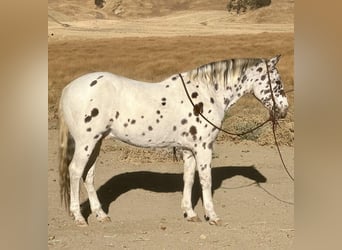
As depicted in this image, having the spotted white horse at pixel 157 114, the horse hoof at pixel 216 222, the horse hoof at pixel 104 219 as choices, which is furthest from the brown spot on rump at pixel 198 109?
the horse hoof at pixel 104 219

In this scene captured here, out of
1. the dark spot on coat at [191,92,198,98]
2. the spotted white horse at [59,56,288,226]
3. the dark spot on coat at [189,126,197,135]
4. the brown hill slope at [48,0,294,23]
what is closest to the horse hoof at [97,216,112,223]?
the spotted white horse at [59,56,288,226]

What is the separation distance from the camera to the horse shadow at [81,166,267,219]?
11.1 ft

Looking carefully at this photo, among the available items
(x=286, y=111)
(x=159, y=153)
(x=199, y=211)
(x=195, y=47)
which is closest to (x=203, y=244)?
(x=199, y=211)

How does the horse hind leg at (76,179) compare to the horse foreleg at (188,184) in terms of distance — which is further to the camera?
the horse foreleg at (188,184)

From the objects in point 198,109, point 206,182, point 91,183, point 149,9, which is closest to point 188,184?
point 206,182

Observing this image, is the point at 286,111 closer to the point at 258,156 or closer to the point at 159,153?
the point at 258,156

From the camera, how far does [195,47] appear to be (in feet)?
10.9

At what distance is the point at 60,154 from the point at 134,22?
0.78 m

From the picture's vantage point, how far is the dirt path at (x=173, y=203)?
3287mm

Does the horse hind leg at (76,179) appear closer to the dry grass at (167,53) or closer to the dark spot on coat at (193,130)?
the dry grass at (167,53)

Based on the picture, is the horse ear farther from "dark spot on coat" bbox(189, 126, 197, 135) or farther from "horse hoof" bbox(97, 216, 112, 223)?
"horse hoof" bbox(97, 216, 112, 223)

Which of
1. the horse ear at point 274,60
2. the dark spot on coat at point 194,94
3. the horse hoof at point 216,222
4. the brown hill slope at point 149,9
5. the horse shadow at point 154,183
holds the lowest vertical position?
the horse hoof at point 216,222

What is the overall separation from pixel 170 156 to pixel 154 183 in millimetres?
167
